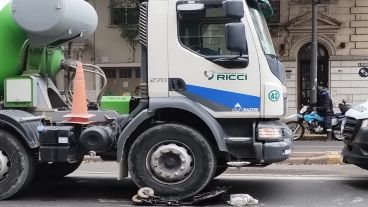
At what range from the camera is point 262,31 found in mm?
8102

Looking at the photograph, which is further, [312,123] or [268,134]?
[312,123]

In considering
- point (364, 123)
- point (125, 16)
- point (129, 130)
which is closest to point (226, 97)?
point (129, 130)

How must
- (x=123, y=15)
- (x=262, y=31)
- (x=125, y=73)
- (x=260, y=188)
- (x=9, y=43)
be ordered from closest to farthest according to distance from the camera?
(x=262, y=31) < (x=9, y=43) < (x=260, y=188) < (x=125, y=73) < (x=123, y=15)

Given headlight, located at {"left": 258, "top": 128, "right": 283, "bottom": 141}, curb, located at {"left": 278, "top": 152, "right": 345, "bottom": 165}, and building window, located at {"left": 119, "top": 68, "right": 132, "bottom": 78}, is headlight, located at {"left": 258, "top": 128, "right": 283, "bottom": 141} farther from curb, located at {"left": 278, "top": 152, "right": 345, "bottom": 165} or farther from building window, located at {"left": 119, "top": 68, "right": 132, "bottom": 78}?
building window, located at {"left": 119, "top": 68, "right": 132, "bottom": 78}

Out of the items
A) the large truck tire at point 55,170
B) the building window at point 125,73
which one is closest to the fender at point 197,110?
the large truck tire at point 55,170

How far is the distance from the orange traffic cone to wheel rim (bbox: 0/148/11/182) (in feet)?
3.14

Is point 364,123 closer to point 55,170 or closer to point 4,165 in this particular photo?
point 55,170

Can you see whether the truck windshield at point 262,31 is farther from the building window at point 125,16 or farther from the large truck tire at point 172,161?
the building window at point 125,16

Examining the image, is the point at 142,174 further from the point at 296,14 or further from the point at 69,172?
the point at 296,14

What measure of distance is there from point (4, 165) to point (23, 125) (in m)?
0.60

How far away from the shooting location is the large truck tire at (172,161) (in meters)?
7.78

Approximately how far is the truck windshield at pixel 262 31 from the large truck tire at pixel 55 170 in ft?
12.3

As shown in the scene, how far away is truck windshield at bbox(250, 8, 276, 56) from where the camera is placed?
792cm

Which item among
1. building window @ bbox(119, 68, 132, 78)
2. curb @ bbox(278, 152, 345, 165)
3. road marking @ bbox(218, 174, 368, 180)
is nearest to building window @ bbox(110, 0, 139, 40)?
building window @ bbox(119, 68, 132, 78)
